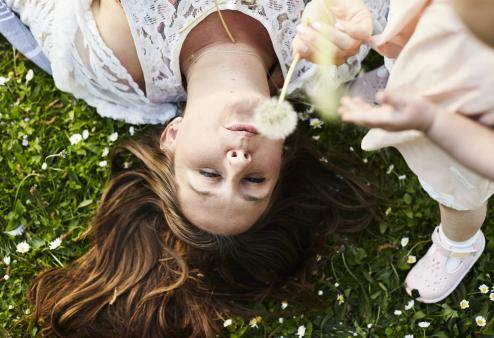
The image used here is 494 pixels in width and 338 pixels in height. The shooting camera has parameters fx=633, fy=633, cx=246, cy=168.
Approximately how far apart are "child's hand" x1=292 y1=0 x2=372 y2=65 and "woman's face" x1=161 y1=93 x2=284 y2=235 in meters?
0.26

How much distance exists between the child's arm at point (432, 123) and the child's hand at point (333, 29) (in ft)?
1.21

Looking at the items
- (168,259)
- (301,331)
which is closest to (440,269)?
(301,331)

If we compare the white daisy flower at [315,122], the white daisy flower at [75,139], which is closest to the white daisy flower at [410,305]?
the white daisy flower at [315,122]

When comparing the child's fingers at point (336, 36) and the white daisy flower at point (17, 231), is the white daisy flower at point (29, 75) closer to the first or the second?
the white daisy flower at point (17, 231)

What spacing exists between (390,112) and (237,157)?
0.59 metres

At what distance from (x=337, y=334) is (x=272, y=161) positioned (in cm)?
83

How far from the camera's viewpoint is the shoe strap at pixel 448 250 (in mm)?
2133

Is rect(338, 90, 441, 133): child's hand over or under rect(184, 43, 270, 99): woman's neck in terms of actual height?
over

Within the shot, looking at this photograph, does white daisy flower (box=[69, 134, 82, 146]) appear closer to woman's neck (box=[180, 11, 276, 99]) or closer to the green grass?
the green grass

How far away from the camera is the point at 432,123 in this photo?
121 cm

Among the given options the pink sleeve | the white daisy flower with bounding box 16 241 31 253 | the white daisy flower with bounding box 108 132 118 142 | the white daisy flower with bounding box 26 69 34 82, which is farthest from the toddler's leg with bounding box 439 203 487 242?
the white daisy flower with bounding box 26 69 34 82

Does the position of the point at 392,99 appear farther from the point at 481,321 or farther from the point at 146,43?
the point at 481,321

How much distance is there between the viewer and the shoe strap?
2.13m

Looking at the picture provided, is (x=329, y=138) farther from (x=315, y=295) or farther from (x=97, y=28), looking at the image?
(x=97, y=28)
